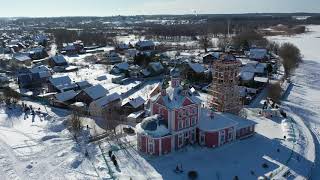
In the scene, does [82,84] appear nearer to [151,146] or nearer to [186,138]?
[186,138]

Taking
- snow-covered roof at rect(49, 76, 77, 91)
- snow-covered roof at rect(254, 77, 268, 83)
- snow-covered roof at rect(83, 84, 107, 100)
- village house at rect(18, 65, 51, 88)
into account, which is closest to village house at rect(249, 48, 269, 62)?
snow-covered roof at rect(254, 77, 268, 83)

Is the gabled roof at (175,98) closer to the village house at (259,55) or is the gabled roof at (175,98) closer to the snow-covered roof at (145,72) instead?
the snow-covered roof at (145,72)

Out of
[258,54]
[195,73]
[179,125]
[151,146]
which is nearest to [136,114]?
[179,125]

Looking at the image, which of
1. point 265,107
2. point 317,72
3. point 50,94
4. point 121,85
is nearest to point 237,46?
point 317,72

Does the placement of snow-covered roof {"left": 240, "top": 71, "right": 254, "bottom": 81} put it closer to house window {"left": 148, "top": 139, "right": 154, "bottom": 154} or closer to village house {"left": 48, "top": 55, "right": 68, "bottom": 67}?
house window {"left": 148, "top": 139, "right": 154, "bottom": 154}

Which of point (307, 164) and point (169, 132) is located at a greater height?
point (169, 132)

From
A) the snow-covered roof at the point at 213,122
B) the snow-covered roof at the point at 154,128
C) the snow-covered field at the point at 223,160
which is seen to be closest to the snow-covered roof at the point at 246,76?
the snow-covered field at the point at 223,160

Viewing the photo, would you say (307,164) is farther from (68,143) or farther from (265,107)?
(68,143)
